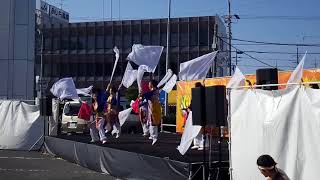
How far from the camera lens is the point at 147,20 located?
252 ft

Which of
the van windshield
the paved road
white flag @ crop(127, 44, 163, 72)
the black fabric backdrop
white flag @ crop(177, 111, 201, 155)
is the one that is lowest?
the paved road

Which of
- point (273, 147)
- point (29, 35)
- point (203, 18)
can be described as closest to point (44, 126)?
point (273, 147)

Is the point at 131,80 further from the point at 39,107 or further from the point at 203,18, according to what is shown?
the point at 203,18

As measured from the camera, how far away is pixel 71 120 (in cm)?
2866

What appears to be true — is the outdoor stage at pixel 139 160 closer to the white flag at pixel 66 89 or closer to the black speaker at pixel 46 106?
the white flag at pixel 66 89

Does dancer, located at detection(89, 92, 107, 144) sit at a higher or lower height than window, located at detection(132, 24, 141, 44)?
lower

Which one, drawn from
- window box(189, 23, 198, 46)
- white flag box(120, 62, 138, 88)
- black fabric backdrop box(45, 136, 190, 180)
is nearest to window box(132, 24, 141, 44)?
window box(189, 23, 198, 46)

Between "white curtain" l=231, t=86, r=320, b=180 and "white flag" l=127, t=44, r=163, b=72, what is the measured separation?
19.8 ft

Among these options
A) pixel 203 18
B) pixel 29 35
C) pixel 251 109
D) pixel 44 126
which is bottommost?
pixel 44 126

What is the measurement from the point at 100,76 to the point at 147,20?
1073cm

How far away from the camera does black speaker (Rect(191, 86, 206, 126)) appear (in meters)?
9.76

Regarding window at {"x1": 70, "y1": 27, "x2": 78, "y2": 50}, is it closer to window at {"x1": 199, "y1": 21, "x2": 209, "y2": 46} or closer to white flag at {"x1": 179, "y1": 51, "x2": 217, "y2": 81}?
window at {"x1": 199, "y1": 21, "x2": 209, "y2": 46}

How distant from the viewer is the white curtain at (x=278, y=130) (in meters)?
7.68

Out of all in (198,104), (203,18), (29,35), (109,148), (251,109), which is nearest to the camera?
(251,109)
